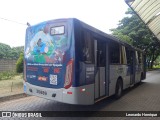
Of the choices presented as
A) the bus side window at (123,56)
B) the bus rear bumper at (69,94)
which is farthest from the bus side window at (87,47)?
the bus side window at (123,56)

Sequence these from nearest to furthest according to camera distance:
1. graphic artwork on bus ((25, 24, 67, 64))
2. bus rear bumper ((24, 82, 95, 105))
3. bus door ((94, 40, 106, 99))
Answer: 1. bus rear bumper ((24, 82, 95, 105))
2. graphic artwork on bus ((25, 24, 67, 64))
3. bus door ((94, 40, 106, 99))

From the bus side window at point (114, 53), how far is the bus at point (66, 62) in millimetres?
459

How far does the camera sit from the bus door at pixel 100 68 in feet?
24.9

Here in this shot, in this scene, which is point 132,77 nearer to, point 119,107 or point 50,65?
point 119,107

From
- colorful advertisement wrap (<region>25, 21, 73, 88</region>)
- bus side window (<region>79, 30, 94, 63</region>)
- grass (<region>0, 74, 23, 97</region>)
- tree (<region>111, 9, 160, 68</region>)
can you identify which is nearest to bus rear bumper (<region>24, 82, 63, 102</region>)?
colorful advertisement wrap (<region>25, 21, 73, 88</region>)

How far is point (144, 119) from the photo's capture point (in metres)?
6.83

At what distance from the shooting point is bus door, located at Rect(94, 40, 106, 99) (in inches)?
298

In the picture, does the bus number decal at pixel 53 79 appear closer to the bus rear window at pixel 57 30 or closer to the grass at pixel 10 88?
the bus rear window at pixel 57 30

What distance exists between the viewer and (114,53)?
930 cm

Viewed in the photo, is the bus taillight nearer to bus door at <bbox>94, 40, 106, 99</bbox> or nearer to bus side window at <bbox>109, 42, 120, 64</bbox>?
bus door at <bbox>94, 40, 106, 99</bbox>

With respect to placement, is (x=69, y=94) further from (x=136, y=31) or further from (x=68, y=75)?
(x=136, y=31)

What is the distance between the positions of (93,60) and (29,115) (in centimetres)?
266

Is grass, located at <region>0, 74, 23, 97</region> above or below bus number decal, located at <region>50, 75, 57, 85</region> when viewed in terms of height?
below

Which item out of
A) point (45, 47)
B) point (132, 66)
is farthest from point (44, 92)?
point (132, 66)
